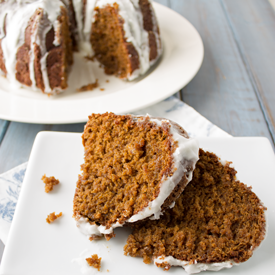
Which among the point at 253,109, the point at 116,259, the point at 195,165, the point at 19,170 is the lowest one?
the point at 253,109

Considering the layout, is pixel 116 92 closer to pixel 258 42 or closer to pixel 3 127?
pixel 3 127

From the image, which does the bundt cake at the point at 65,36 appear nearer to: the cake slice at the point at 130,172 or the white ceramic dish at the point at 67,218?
the white ceramic dish at the point at 67,218

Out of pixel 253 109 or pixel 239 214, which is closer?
pixel 239 214

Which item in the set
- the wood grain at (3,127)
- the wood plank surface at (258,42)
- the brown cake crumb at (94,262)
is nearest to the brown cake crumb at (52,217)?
the brown cake crumb at (94,262)

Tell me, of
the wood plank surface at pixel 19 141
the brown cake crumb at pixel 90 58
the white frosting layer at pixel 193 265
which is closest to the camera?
the white frosting layer at pixel 193 265

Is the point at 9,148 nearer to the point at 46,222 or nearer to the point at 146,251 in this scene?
the point at 46,222

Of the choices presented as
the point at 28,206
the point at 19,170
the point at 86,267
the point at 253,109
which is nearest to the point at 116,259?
the point at 86,267

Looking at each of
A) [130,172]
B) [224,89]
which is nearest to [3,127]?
[130,172]
